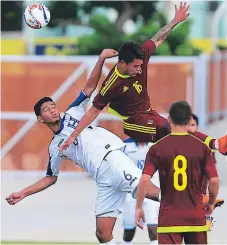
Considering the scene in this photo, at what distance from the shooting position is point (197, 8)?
151 feet

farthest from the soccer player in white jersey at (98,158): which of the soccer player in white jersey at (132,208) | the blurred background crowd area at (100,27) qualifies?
the blurred background crowd area at (100,27)

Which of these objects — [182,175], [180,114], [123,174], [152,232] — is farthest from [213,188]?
[152,232]

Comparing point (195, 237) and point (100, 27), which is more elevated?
point (100, 27)

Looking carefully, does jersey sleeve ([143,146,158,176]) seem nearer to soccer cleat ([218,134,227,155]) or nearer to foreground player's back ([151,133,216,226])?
foreground player's back ([151,133,216,226])

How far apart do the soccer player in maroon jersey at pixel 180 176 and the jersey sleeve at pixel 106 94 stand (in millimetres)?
2182

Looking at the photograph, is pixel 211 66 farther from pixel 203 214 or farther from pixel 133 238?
pixel 203 214

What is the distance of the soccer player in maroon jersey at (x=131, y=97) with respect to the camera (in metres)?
10.7

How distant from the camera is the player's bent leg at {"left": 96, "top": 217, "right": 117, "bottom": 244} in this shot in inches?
428

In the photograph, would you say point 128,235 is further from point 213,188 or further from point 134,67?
point 213,188

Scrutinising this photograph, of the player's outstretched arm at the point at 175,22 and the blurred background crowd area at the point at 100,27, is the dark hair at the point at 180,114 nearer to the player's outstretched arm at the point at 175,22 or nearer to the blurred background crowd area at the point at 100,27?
the player's outstretched arm at the point at 175,22

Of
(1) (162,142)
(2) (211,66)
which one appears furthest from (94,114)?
(2) (211,66)

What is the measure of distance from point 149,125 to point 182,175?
93.7 inches

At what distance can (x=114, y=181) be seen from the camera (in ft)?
35.5

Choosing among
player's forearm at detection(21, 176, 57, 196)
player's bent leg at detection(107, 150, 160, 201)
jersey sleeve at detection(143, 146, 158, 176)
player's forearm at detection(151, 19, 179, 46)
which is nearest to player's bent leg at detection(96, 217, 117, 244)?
player's bent leg at detection(107, 150, 160, 201)
